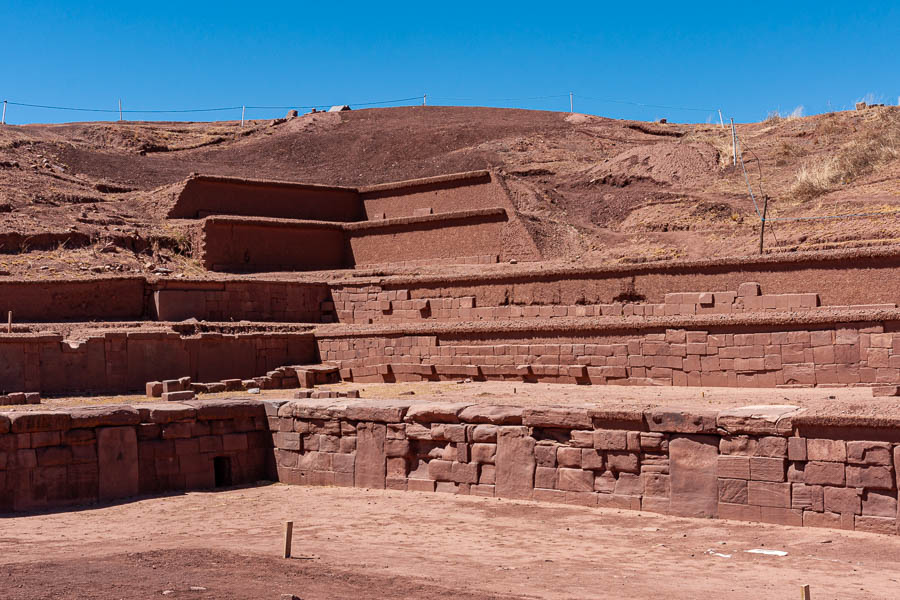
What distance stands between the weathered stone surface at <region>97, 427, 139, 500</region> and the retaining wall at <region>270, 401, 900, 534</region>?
1783 mm

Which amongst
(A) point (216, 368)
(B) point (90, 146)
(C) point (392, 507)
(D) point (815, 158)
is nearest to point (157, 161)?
(B) point (90, 146)

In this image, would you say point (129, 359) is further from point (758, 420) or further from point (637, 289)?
point (758, 420)

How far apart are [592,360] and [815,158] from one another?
1410cm

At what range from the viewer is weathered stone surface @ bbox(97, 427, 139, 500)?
10375 mm

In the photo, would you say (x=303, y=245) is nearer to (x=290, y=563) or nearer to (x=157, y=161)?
(x=157, y=161)

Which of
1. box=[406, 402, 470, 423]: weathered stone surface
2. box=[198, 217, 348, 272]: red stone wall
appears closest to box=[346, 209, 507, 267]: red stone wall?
box=[198, 217, 348, 272]: red stone wall

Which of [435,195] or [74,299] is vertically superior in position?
[435,195]

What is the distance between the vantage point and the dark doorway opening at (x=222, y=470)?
11344mm

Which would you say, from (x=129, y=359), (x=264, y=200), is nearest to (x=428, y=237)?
(x=264, y=200)

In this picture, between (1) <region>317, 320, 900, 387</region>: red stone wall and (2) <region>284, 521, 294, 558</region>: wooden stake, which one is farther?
(1) <region>317, 320, 900, 387</region>: red stone wall

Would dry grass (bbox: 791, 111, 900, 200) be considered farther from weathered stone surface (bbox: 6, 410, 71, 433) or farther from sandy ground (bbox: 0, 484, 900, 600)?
weathered stone surface (bbox: 6, 410, 71, 433)

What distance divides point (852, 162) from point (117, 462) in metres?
20.8

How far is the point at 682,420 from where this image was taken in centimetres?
855

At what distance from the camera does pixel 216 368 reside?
1789cm
